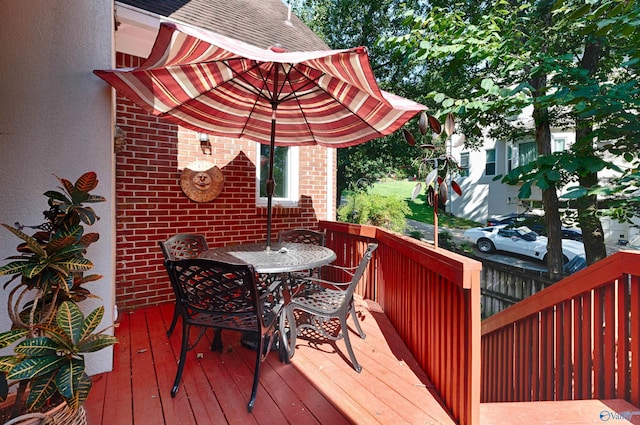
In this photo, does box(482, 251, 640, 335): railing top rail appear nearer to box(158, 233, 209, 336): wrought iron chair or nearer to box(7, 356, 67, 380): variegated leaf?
box(7, 356, 67, 380): variegated leaf

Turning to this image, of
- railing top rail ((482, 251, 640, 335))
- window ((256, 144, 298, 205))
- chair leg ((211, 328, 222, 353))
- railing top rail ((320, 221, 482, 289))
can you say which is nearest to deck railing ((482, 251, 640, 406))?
railing top rail ((482, 251, 640, 335))

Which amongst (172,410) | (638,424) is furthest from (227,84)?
(638,424)

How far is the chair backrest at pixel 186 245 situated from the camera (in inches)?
131

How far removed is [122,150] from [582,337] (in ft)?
15.9

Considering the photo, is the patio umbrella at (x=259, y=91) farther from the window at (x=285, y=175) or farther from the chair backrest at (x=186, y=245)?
the window at (x=285, y=175)

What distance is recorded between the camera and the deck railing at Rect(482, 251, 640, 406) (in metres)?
1.90

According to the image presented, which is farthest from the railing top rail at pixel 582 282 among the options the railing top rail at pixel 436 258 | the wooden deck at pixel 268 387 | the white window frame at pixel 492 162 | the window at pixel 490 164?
the window at pixel 490 164

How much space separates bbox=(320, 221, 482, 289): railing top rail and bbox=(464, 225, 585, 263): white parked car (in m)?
8.48

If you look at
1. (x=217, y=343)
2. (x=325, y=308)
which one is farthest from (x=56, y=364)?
(x=325, y=308)

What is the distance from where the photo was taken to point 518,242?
38.8 ft

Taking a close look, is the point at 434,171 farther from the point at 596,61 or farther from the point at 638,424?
the point at 596,61

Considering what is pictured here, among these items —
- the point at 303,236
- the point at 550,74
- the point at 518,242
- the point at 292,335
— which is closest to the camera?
the point at 292,335

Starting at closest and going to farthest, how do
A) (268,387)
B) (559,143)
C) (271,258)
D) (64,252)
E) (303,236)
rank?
(64,252), (268,387), (271,258), (303,236), (559,143)

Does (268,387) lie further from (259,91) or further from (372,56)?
(372,56)
